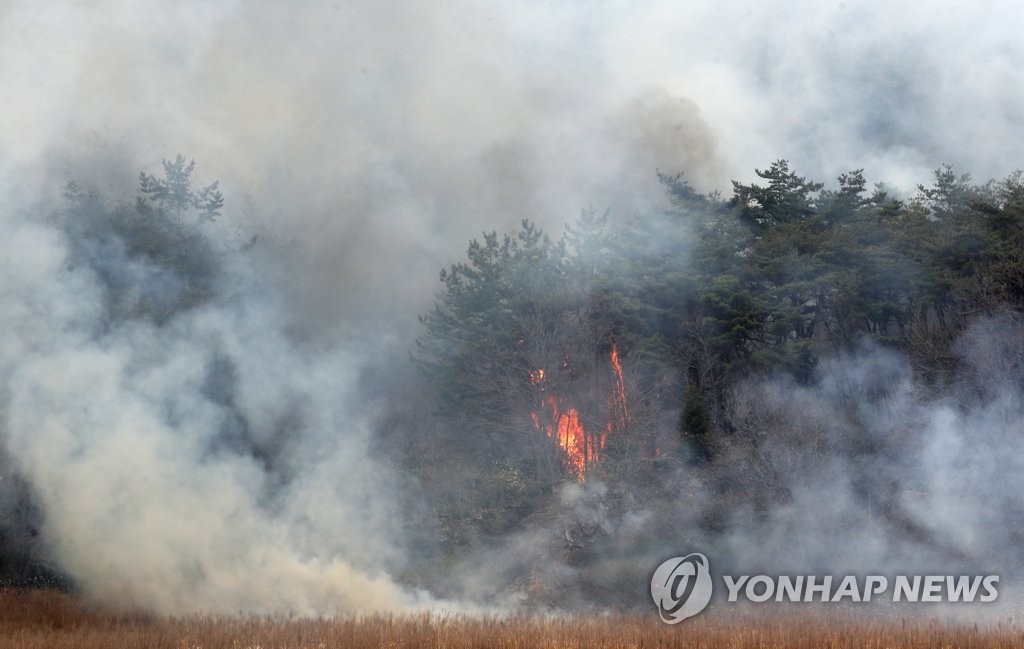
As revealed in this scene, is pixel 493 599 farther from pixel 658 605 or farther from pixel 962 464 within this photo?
pixel 962 464

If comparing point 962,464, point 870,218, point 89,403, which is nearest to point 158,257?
point 89,403

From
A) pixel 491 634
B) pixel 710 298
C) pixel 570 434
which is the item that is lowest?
pixel 491 634

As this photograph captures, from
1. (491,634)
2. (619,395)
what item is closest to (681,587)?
(491,634)

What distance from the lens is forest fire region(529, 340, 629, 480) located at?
31297mm

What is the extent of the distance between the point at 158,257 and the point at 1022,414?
25803mm

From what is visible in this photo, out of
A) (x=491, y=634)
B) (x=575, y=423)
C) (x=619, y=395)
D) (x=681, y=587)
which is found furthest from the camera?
(x=575, y=423)

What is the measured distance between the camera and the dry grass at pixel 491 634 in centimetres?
1461

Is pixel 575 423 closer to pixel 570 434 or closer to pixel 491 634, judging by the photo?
pixel 570 434

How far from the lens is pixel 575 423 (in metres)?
32.6

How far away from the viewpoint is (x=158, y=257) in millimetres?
27609

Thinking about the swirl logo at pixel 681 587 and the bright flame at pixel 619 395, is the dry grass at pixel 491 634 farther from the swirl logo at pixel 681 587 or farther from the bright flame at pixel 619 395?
Answer: the bright flame at pixel 619 395

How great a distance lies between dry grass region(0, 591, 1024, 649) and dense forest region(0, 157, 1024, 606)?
587 centimetres

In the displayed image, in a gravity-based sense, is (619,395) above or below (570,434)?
above

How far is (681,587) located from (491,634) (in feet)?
30.4
